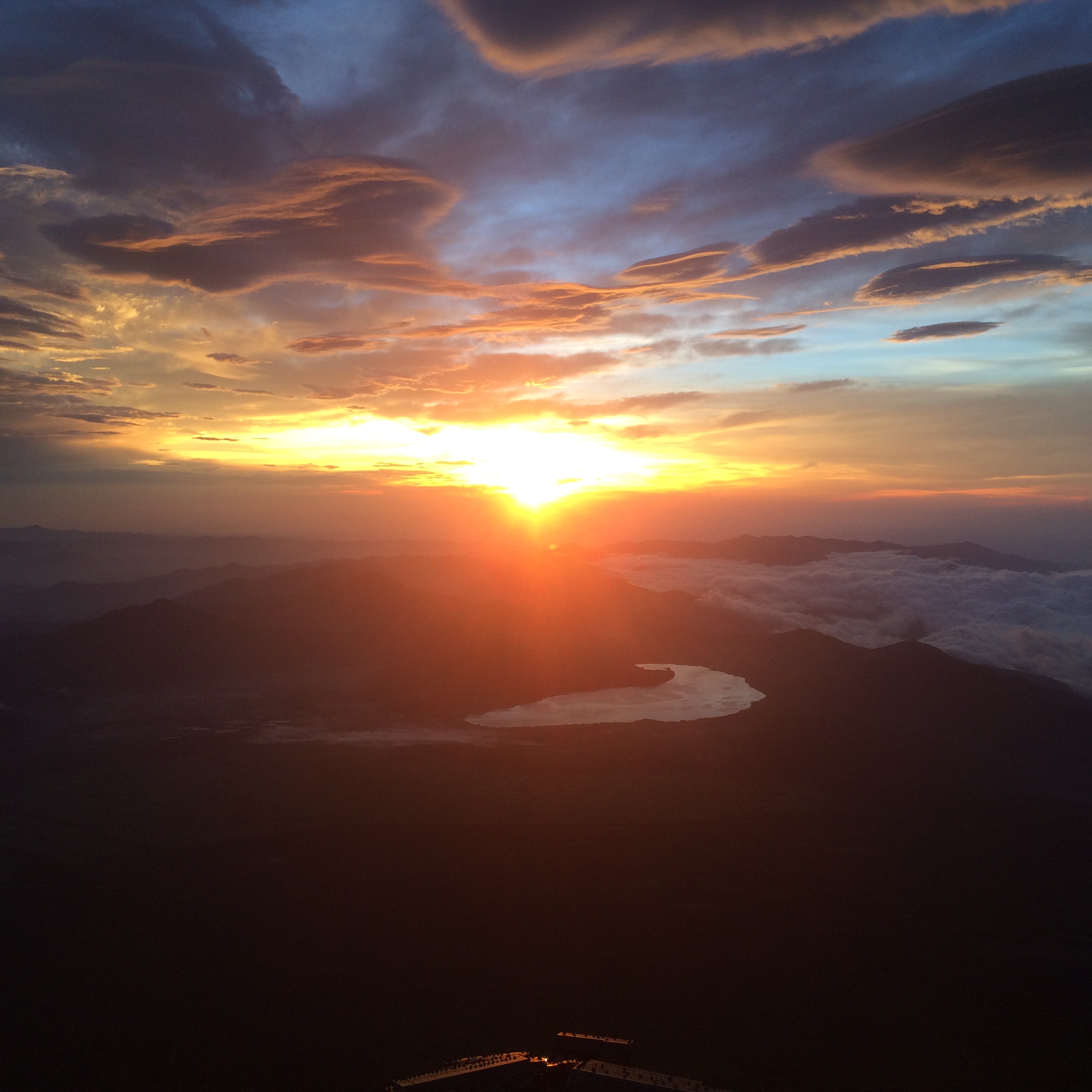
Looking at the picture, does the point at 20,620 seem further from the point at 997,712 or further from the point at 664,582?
the point at 997,712

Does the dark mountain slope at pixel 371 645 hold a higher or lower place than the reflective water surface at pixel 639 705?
higher

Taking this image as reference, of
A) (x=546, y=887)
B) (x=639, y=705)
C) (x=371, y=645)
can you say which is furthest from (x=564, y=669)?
(x=546, y=887)

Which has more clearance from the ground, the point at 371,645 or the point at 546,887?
the point at 371,645

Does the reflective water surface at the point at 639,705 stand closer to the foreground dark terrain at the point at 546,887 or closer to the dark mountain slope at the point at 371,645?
the dark mountain slope at the point at 371,645

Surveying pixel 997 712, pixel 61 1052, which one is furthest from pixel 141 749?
pixel 997 712

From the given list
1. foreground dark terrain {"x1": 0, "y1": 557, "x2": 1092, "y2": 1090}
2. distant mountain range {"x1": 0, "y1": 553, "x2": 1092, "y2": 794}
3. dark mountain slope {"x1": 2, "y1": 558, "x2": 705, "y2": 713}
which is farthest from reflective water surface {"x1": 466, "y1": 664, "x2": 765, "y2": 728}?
foreground dark terrain {"x1": 0, "y1": 557, "x2": 1092, "y2": 1090}

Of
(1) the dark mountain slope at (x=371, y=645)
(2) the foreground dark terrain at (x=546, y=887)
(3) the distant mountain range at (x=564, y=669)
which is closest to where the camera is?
(2) the foreground dark terrain at (x=546, y=887)

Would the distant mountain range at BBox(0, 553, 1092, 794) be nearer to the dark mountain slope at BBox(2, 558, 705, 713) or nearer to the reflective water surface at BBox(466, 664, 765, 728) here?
the dark mountain slope at BBox(2, 558, 705, 713)

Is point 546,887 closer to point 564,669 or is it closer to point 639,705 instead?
point 639,705

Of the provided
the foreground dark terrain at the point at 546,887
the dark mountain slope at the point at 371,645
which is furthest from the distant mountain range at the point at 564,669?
the foreground dark terrain at the point at 546,887
